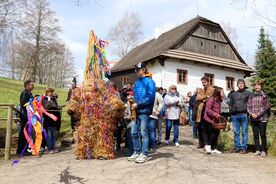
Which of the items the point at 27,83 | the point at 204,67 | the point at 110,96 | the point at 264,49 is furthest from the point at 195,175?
the point at 264,49

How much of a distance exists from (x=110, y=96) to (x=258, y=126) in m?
3.68

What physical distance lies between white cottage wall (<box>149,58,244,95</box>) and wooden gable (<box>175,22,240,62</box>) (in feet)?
6.05

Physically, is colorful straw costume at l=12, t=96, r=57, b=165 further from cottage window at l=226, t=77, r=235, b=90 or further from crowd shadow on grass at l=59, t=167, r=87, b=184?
cottage window at l=226, t=77, r=235, b=90

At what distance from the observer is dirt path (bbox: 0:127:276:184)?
4.57 metres

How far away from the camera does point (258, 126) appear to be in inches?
274

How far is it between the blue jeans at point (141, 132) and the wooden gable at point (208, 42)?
58.9 ft

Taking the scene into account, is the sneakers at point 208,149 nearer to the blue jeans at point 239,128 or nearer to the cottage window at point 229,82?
the blue jeans at point 239,128

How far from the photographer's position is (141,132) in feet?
19.1

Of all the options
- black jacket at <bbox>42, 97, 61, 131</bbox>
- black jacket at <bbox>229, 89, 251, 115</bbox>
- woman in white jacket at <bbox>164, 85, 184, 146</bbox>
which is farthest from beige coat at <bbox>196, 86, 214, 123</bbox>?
black jacket at <bbox>42, 97, 61, 131</bbox>

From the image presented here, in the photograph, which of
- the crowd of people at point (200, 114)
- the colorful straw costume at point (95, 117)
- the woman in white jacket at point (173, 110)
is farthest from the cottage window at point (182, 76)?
the colorful straw costume at point (95, 117)

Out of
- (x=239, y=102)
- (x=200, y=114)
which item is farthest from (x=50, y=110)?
(x=239, y=102)

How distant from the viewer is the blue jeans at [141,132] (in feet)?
19.0

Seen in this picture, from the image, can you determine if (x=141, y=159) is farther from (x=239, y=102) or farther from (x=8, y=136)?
(x=8, y=136)

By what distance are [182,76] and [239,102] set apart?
49.6 ft
